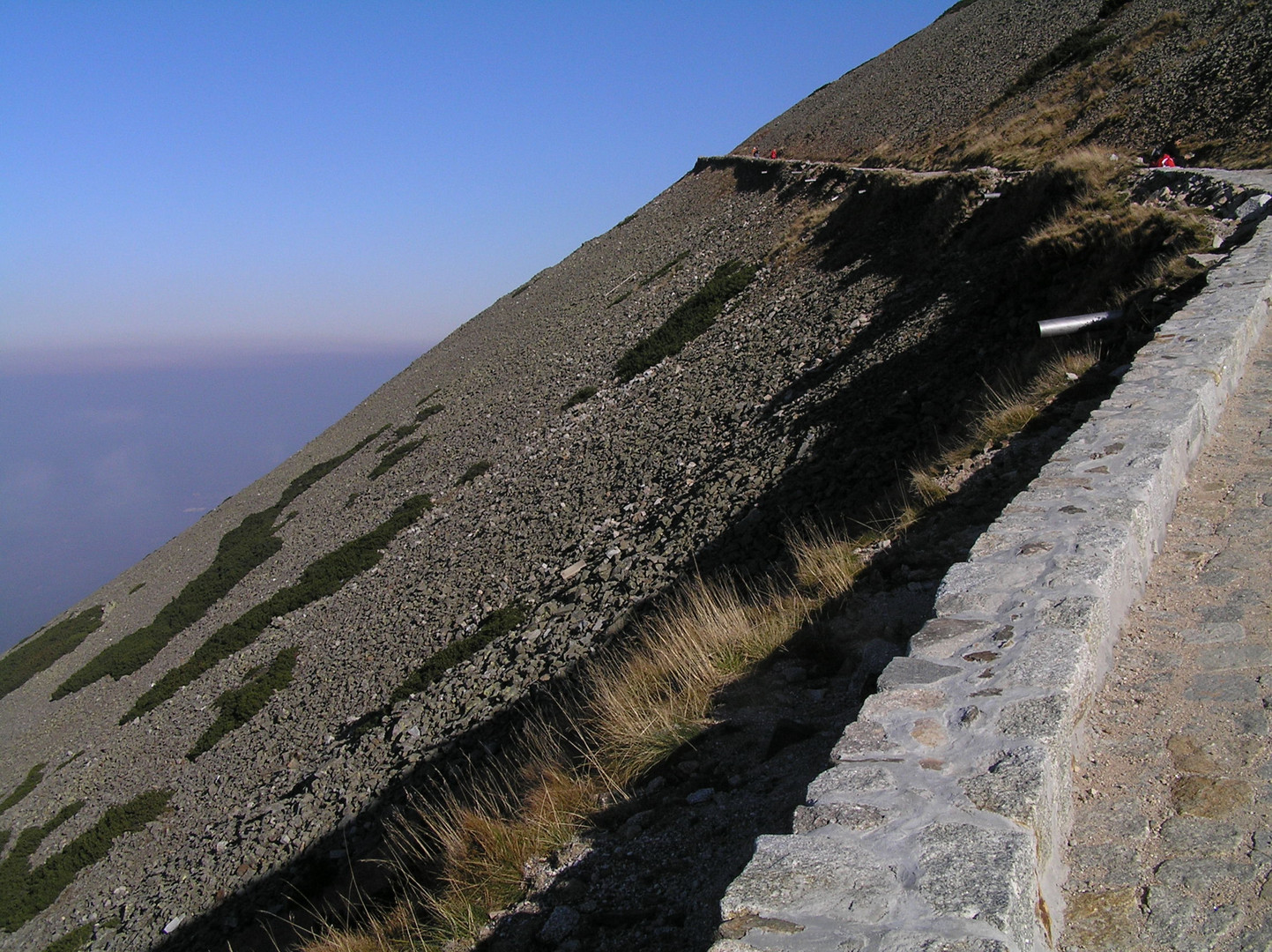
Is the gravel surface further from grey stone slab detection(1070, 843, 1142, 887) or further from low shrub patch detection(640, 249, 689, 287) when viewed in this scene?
grey stone slab detection(1070, 843, 1142, 887)

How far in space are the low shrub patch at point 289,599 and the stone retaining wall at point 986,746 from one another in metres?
19.3

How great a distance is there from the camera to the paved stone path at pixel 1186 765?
2.38m

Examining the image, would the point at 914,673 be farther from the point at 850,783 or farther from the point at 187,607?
the point at 187,607

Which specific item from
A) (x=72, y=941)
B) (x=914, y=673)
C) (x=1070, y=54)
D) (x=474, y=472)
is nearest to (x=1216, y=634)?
(x=914, y=673)

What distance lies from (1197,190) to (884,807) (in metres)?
11.6

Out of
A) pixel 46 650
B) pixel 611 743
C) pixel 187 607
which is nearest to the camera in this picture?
pixel 611 743

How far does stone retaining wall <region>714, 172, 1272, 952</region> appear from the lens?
227 cm

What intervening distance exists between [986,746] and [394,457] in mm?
28397

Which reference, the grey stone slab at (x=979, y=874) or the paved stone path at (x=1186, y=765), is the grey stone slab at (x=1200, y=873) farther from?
the grey stone slab at (x=979, y=874)

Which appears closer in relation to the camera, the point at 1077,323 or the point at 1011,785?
the point at 1011,785

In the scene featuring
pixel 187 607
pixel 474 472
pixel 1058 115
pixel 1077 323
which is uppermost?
pixel 187 607

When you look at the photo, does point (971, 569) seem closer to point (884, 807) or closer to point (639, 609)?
point (884, 807)

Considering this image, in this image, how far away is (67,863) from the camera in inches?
637

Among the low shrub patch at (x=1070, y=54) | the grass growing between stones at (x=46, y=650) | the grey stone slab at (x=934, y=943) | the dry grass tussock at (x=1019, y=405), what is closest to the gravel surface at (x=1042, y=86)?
the low shrub patch at (x=1070, y=54)
